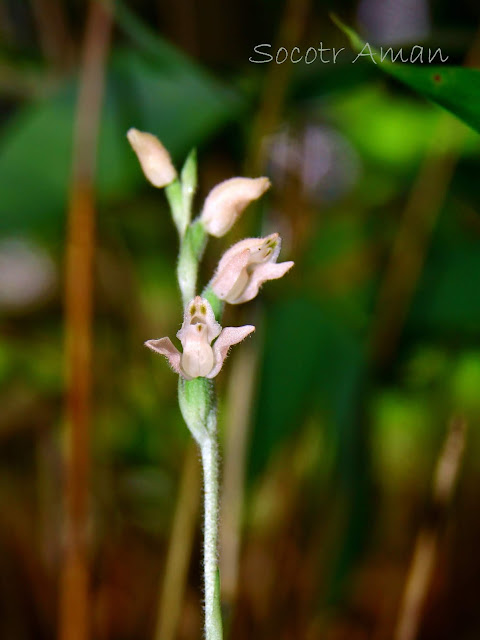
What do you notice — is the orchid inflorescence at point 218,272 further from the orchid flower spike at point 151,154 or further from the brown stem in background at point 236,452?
the brown stem in background at point 236,452

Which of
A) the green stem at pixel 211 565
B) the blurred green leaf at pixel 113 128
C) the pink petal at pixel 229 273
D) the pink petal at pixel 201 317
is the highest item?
the blurred green leaf at pixel 113 128

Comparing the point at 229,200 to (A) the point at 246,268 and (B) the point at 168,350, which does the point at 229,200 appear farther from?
(B) the point at 168,350

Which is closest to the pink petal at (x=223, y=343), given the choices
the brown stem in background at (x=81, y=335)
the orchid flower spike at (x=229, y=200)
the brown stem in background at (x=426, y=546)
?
the orchid flower spike at (x=229, y=200)

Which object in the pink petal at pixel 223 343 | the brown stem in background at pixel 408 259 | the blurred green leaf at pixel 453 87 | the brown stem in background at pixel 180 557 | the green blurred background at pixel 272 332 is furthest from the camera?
the brown stem in background at pixel 408 259

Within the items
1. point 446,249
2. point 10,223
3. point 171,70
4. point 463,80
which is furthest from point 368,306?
point 463,80

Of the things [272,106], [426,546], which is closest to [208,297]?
[426,546]

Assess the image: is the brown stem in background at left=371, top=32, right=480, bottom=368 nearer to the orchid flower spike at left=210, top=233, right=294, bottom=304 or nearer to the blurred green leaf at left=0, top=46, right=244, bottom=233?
the blurred green leaf at left=0, top=46, right=244, bottom=233

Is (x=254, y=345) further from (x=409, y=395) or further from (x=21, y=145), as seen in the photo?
(x=409, y=395)
